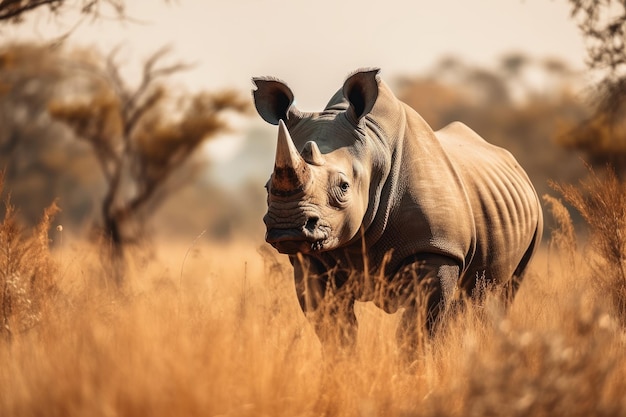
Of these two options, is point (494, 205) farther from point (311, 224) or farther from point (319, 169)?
point (311, 224)

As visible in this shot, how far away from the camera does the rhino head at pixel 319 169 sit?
509 centimetres

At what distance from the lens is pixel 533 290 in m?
7.36

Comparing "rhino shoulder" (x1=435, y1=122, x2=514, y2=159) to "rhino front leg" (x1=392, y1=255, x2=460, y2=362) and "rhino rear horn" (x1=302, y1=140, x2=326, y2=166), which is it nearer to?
"rhino front leg" (x1=392, y1=255, x2=460, y2=362)

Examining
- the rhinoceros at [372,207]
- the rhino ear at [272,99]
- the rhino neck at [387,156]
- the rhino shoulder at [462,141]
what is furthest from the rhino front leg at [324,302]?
the rhino shoulder at [462,141]

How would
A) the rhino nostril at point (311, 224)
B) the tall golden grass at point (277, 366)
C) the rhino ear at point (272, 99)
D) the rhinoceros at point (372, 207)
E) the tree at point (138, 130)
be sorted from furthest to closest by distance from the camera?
the tree at point (138, 130), the rhino ear at point (272, 99), the rhinoceros at point (372, 207), the rhino nostril at point (311, 224), the tall golden grass at point (277, 366)

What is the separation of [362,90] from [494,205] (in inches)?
49.3

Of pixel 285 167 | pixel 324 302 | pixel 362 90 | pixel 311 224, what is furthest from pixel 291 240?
pixel 362 90

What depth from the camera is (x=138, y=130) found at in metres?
16.3

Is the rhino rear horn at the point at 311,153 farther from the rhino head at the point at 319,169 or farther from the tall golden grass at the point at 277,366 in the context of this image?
the tall golden grass at the point at 277,366

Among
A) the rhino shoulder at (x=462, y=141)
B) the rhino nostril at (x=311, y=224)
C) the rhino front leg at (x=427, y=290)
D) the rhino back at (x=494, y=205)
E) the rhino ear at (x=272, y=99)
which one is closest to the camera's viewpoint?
the rhino nostril at (x=311, y=224)

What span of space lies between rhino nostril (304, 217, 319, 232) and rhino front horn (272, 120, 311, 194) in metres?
0.17

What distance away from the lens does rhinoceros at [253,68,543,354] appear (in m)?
5.27

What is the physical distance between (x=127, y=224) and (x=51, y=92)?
16168 mm

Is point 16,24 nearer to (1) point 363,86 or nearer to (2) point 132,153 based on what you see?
(1) point 363,86
